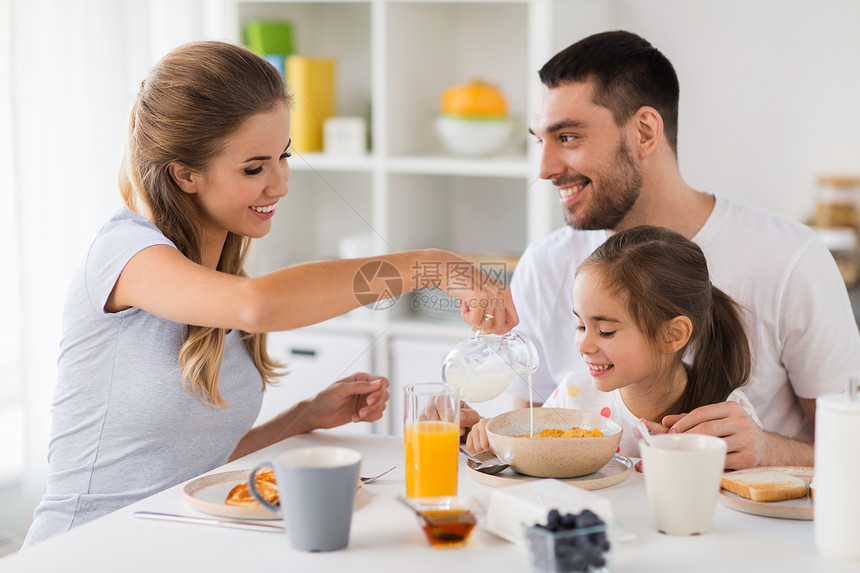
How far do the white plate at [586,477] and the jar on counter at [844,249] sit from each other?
1568mm

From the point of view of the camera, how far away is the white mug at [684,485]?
0.95 meters

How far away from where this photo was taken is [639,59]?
1767 mm

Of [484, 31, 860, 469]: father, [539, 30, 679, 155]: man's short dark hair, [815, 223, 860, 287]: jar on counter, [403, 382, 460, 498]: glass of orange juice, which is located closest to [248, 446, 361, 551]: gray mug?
[403, 382, 460, 498]: glass of orange juice

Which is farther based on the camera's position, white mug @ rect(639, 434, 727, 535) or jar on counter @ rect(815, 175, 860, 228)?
jar on counter @ rect(815, 175, 860, 228)

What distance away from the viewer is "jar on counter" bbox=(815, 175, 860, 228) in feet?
8.43

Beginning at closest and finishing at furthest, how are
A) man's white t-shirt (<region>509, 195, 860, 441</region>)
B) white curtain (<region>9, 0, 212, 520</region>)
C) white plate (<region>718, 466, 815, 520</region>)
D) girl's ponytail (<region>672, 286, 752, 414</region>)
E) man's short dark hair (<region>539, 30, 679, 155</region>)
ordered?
white plate (<region>718, 466, 815, 520</region>), girl's ponytail (<region>672, 286, 752, 414</region>), man's white t-shirt (<region>509, 195, 860, 441</region>), man's short dark hair (<region>539, 30, 679, 155</region>), white curtain (<region>9, 0, 212, 520</region>)

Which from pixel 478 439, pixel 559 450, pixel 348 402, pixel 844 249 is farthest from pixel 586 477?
pixel 844 249

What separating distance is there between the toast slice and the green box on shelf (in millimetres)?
2206

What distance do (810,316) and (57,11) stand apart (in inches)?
79.9

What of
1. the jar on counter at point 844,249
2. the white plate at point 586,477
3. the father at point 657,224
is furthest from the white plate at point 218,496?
the jar on counter at point 844,249

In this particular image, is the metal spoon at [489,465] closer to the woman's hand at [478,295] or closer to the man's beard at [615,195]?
the woman's hand at [478,295]

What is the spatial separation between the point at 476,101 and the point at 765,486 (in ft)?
→ 5.94

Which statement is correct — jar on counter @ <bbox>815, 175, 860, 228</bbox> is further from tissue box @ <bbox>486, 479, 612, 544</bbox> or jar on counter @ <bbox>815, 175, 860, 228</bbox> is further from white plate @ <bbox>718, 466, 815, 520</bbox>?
tissue box @ <bbox>486, 479, 612, 544</bbox>

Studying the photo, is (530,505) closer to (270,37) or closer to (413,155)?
(413,155)
